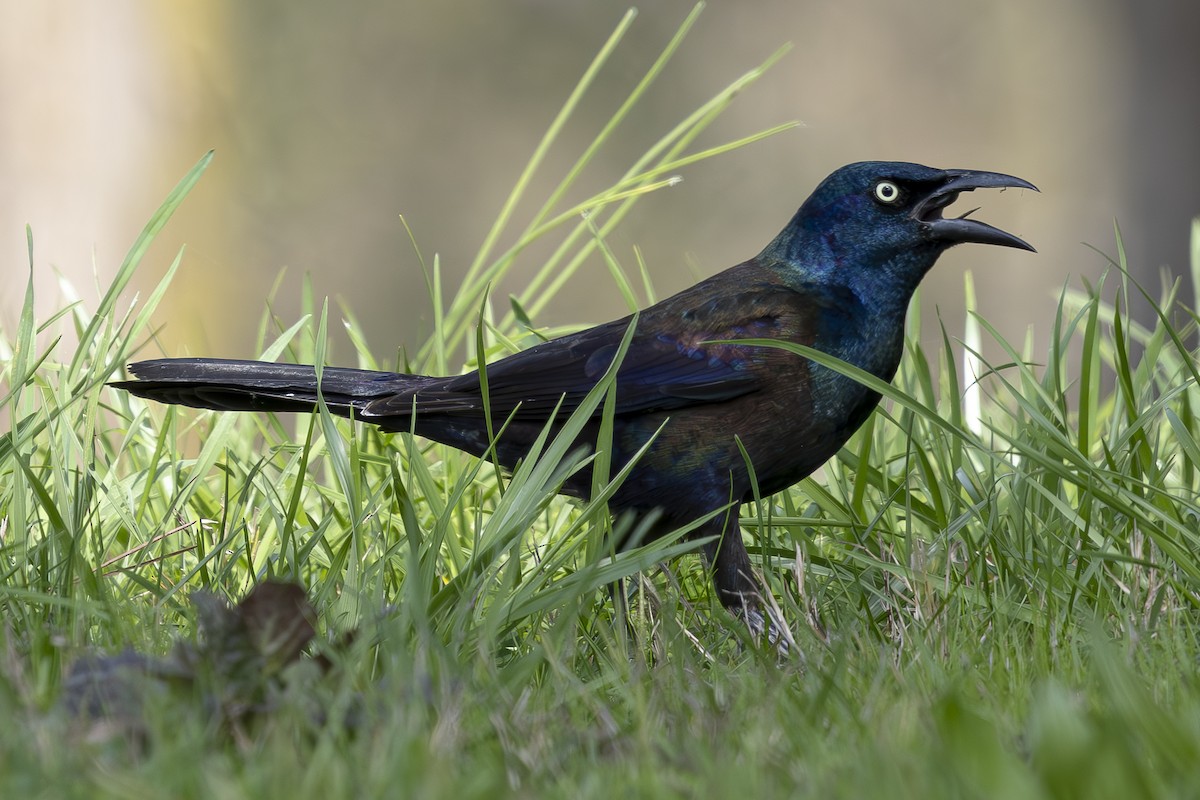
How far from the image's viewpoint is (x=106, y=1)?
5.82 meters

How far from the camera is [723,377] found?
2816 mm

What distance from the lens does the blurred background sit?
651cm

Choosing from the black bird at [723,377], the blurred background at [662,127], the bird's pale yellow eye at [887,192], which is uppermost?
the blurred background at [662,127]

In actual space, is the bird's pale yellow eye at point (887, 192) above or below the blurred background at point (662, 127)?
below

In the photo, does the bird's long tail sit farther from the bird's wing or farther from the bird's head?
Answer: the bird's head

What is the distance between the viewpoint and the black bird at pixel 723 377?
2764mm

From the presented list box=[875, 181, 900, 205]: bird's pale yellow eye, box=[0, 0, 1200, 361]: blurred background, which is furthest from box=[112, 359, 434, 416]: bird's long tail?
box=[0, 0, 1200, 361]: blurred background

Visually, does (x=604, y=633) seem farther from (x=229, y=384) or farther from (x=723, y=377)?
(x=229, y=384)

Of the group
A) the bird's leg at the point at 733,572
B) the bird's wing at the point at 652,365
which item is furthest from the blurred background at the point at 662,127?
the bird's leg at the point at 733,572

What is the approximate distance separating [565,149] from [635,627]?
193 inches

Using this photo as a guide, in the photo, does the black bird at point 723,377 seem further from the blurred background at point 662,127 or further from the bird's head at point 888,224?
the blurred background at point 662,127

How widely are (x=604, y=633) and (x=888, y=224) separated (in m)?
1.53

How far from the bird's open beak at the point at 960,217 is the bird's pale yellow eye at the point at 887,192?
56 mm

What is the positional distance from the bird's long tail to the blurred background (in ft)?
11.2
